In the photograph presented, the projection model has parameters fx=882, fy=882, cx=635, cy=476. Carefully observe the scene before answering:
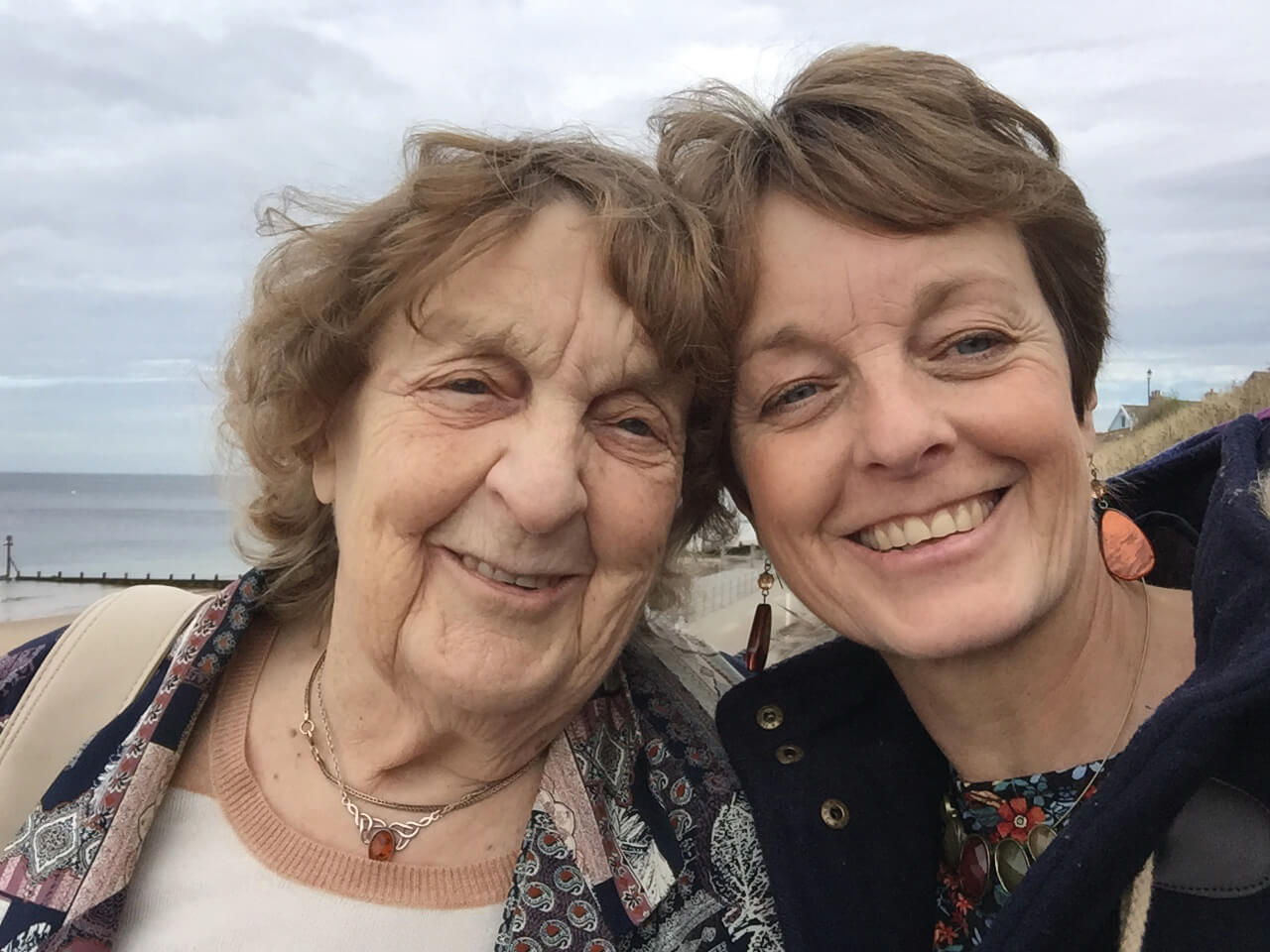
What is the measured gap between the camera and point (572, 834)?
186 centimetres

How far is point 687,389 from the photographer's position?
202 centimetres

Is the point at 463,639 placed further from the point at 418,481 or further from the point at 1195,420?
the point at 1195,420

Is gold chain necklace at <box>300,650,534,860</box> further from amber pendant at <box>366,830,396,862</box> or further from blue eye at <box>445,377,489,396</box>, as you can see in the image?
blue eye at <box>445,377,489,396</box>

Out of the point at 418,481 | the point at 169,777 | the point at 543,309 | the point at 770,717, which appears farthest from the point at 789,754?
the point at 169,777

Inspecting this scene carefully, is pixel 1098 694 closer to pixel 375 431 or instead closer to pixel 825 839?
pixel 825 839

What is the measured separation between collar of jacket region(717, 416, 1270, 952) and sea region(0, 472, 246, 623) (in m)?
1.76

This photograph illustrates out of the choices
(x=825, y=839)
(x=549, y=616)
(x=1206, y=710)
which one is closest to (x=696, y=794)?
(x=825, y=839)

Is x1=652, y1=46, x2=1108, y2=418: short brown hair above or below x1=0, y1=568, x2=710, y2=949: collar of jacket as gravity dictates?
above

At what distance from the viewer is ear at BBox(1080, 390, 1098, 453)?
2059 mm

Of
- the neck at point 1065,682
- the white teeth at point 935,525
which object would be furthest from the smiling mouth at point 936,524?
the neck at point 1065,682

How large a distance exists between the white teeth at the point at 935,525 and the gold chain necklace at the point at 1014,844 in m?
0.53

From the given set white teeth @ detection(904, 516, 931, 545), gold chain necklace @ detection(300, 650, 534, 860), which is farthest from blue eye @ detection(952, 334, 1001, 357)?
gold chain necklace @ detection(300, 650, 534, 860)

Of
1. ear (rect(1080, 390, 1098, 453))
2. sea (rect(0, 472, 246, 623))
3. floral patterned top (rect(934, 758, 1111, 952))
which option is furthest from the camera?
sea (rect(0, 472, 246, 623))

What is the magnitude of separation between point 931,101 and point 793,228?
408 mm
